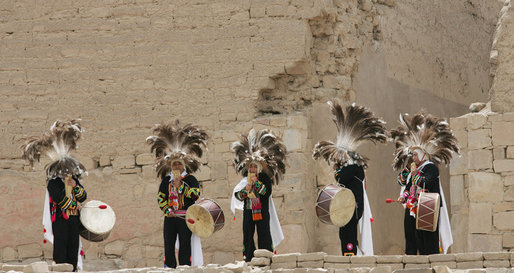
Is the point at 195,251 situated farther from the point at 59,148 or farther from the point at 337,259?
the point at 337,259

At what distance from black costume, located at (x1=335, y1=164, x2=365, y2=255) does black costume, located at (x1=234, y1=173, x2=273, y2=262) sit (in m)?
0.84

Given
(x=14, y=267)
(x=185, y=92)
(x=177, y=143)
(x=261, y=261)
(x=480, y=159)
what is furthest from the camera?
(x=185, y=92)

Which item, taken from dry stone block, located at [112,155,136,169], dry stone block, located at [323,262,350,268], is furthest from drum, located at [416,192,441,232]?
dry stone block, located at [112,155,136,169]

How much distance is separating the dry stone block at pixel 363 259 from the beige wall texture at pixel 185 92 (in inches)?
126

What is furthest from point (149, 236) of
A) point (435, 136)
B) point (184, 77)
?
point (435, 136)

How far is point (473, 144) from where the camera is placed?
49.4 ft

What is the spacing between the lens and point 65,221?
13555 mm

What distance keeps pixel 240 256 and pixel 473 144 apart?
3.26 meters

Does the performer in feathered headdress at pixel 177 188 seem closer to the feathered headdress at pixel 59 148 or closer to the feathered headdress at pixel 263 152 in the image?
the feathered headdress at pixel 263 152

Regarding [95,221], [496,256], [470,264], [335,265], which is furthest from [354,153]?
[95,221]

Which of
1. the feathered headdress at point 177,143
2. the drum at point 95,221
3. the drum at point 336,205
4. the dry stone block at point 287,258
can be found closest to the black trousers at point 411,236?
the drum at point 336,205

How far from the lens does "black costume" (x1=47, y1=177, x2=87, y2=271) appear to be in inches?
532

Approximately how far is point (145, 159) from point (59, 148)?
2.04 m

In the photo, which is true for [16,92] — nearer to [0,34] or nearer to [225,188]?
[0,34]
